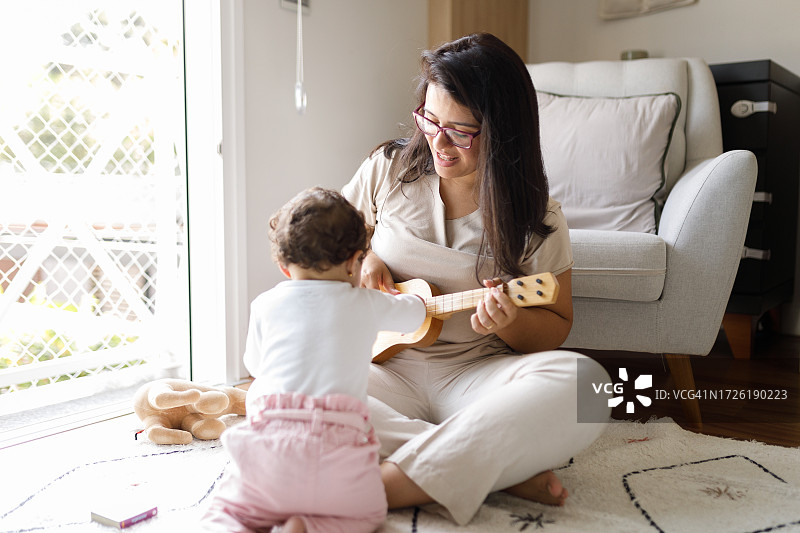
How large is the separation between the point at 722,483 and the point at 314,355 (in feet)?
2.46

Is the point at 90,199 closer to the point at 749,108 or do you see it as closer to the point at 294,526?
the point at 294,526

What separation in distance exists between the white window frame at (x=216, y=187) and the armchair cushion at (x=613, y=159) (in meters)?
0.88

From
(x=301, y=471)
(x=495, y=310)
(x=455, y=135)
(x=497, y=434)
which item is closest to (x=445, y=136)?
(x=455, y=135)

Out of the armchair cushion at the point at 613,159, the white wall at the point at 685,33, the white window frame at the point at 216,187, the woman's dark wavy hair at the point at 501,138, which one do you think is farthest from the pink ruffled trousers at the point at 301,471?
the white wall at the point at 685,33

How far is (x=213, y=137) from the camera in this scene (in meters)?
1.80

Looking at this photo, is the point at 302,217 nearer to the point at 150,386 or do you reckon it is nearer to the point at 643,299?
the point at 150,386

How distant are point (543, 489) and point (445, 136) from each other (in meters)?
0.60

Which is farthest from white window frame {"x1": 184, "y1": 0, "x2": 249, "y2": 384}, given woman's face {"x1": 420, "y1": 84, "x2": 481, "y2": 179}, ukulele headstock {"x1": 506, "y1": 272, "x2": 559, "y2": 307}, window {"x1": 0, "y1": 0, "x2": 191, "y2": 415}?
ukulele headstock {"x1": 506, "y1": 272, "x2": 559, "y2": 307}

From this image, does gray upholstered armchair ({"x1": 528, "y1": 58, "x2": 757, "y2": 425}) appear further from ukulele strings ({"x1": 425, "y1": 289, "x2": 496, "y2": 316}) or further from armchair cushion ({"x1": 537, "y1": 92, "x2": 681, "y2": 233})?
ukulele strings ({"x1": 425, "y1": 289, "x2": 496, "y2": 316})

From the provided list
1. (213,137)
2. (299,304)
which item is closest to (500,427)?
(299,304)

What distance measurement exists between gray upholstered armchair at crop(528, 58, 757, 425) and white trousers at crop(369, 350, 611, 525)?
0.48 meters

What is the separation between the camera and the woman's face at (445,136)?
1.22 meters

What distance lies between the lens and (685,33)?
2.64 m

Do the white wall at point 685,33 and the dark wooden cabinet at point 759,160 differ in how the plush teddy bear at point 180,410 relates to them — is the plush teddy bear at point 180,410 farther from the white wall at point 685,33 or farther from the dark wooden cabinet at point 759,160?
the white wall at point 685,33
